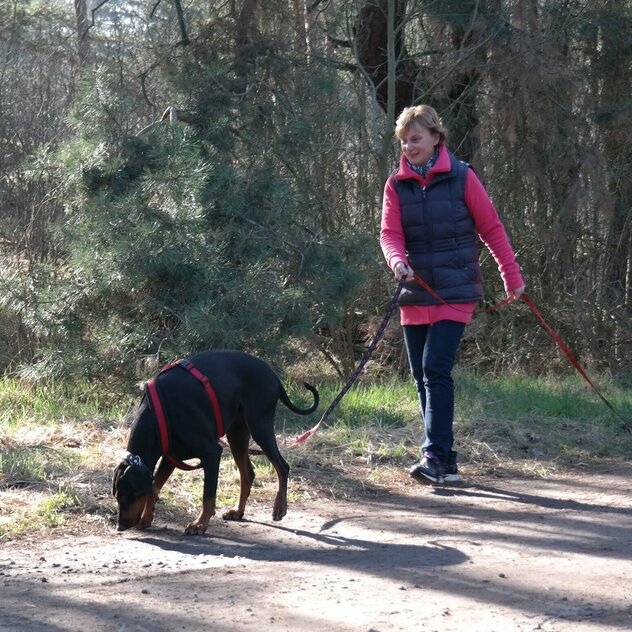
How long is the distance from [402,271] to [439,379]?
721 mm

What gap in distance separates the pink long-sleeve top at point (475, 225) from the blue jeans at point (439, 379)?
70mm

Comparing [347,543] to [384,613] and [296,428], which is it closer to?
[384,613]

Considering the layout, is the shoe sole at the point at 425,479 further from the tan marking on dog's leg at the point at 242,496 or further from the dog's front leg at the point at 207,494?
the dog's front leg at the point at 207,494

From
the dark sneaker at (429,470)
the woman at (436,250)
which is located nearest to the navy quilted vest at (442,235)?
the woman at (436,250)

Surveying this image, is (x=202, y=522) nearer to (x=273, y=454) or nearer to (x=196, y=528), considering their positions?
(x=196, y=528)

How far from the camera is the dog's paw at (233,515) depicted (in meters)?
5.60

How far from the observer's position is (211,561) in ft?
15.9

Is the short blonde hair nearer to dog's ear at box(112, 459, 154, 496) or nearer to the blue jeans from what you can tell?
the blue jeans

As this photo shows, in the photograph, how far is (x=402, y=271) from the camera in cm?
608

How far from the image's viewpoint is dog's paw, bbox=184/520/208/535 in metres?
5.30

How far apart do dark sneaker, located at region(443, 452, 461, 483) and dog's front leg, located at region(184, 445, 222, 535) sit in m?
1.72

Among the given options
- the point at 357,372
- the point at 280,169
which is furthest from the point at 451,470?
the point at 280,169

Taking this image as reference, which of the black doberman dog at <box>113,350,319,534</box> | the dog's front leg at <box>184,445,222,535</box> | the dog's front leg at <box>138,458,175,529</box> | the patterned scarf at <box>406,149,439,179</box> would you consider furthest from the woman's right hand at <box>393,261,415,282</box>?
the dog's front leg at <box>138,458,175,529</box>

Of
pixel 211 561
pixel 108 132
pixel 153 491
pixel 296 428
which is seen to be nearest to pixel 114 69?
pixel 108 132
